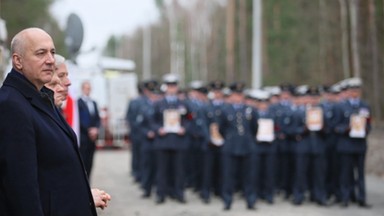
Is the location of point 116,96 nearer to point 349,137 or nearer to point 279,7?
point 349,137

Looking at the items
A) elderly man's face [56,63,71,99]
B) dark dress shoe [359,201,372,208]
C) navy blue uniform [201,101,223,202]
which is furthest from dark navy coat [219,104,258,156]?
elderly man's face [56,63,71,99]

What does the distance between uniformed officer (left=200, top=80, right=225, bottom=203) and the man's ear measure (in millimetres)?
8634

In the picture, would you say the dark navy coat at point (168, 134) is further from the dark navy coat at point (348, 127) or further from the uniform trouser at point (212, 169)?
the dark navy coat at point (348, 127)

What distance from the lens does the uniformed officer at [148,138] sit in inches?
535

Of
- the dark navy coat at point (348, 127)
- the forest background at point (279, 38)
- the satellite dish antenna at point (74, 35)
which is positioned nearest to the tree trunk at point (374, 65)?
the forest background at point (279, 38)

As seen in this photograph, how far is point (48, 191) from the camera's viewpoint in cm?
378

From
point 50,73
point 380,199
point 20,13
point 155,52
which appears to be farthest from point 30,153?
point 155,52

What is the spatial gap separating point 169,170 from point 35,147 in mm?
9520

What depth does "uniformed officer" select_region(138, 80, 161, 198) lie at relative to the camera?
1359 cm

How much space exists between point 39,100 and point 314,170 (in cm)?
995

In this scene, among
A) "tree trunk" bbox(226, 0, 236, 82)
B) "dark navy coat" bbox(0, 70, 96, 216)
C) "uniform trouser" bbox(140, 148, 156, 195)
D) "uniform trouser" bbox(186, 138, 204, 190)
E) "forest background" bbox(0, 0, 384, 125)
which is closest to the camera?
"dark navy coat" bbox(0, 70, 96, 216)

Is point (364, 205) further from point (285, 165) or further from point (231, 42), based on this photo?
point (231, 42)

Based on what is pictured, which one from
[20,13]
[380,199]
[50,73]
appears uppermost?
[20,13]

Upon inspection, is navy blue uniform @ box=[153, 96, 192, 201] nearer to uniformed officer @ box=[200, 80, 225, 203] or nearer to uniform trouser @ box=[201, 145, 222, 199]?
uniformed officer @ box=[200, 80, 225, 203]
